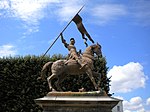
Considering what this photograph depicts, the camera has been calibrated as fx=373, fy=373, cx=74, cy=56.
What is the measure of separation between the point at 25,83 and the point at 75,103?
39.1 feet

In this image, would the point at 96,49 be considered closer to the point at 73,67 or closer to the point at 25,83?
the point at 73,67

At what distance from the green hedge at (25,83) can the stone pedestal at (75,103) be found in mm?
10854

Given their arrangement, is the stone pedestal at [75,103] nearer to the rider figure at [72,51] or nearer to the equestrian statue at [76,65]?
the equestrian statue at [76,65]

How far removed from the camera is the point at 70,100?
52.4ft

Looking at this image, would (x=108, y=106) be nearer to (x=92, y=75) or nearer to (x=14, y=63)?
(x=92, y=75)

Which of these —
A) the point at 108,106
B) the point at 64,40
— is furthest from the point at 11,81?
the point at 108,106

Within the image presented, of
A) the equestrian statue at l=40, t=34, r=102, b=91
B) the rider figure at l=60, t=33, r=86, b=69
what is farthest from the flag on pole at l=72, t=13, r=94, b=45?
the equestrian statue at l=40, t=34, r=102, b=91

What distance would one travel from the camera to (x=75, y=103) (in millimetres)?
16016

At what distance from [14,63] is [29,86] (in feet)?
7.03

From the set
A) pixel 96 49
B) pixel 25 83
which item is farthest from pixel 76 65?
pixel 25 83

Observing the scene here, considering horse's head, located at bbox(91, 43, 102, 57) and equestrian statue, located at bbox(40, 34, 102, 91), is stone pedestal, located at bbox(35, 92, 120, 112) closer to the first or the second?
equestrian statue, located at bbox(40, 34, 102, 91)

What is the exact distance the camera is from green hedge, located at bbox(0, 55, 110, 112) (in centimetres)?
2702

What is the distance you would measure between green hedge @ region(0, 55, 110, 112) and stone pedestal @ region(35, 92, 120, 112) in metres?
10.9

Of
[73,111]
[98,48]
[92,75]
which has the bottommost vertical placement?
[73,111]
